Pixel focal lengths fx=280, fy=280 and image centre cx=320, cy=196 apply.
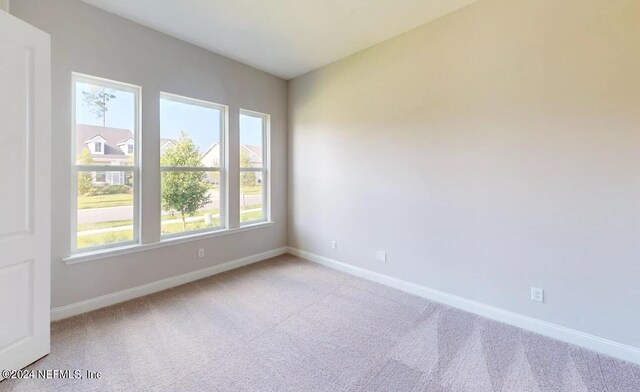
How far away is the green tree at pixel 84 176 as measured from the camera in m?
2.73

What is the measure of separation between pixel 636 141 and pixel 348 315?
264 cm

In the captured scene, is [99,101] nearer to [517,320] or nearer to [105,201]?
[105,201]

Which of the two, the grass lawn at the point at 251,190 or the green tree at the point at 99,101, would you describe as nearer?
the green tree at the point at 99,101

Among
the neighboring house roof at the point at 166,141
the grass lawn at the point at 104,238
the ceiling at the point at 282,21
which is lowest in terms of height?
the grass lawn at the point at 104,238

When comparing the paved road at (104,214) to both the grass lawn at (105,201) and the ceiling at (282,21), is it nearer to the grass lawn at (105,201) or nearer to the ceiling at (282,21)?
the grass lawn at (105,201)

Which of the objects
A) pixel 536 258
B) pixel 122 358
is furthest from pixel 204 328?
pixel 536 258

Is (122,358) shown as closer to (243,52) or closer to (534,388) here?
(534,388)

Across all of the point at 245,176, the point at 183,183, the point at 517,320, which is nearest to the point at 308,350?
the point at 517,320

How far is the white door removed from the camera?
1.77 metres

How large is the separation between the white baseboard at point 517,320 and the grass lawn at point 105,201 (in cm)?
285

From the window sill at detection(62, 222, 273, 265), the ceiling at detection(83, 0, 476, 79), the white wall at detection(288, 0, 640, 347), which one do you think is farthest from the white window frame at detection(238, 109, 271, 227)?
the white wall at detection(288, 0, 640, 347)

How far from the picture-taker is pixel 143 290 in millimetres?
3096

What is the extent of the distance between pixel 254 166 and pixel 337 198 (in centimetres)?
140

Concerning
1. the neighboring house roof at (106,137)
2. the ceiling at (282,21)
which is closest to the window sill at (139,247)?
the neighboring house roof at (106,137)
